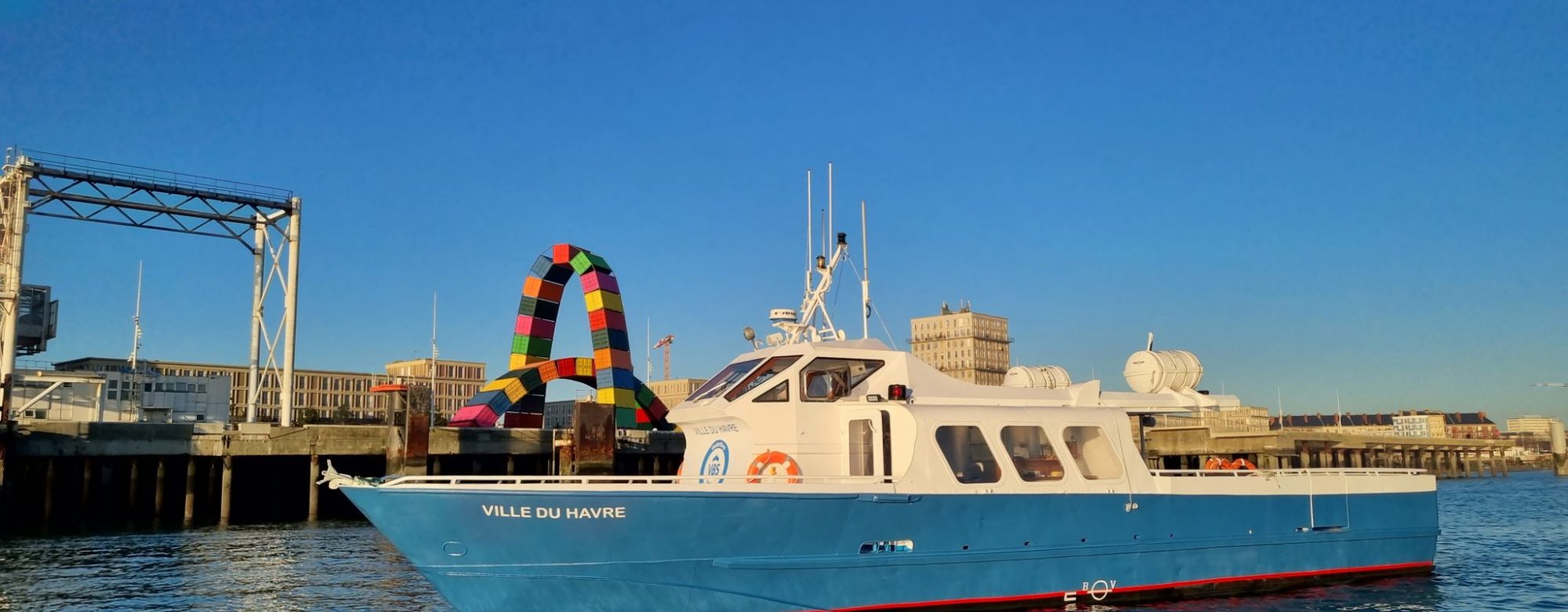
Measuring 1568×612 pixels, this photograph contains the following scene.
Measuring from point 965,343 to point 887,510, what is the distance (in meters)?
149

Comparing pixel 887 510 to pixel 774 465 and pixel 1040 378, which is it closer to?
pixel 774 465

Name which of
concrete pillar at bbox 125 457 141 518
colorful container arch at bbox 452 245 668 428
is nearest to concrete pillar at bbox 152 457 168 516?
concrete pillar at bbox 125 457 141 518

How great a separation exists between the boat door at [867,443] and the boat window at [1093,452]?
3111 mm

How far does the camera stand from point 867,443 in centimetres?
1474

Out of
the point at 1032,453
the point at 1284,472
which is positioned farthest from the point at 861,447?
the point at 1284,472

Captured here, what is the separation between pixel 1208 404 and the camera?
58.1 feet

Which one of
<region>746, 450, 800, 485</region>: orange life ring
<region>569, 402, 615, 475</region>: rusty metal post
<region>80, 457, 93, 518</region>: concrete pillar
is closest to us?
<region>746, 450, 800, 485</region>: orange life ring

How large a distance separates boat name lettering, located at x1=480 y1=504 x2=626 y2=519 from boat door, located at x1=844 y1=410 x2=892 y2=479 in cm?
364

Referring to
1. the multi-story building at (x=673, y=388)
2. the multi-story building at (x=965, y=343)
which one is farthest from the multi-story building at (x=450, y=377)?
the multi-story building at (x=965, y=343)

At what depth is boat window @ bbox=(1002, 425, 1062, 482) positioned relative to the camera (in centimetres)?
1512

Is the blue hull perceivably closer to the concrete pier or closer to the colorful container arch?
the concrete pier

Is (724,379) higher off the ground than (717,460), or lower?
higher

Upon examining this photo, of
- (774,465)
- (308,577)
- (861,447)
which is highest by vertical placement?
(861,447)

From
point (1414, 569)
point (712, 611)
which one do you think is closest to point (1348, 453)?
point (1414, 569)
